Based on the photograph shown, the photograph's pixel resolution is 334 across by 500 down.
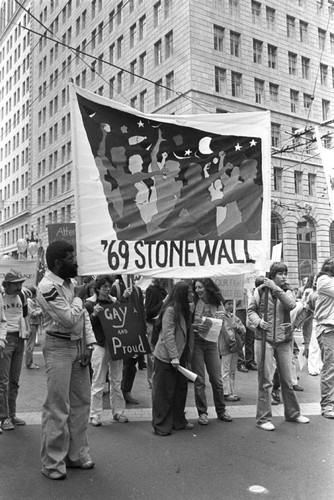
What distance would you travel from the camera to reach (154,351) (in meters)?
5.52

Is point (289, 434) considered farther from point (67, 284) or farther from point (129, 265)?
point (67, 284)

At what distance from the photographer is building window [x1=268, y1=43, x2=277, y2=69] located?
4068 centimetres

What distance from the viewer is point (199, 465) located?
4309 millimetres

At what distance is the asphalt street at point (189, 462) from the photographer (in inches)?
147

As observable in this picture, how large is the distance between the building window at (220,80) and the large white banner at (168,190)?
33.6 m

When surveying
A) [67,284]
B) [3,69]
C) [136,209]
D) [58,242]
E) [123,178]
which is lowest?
[67,284]

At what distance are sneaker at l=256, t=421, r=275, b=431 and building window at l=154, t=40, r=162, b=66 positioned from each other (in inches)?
1466

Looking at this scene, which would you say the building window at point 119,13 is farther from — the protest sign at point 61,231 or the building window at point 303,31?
the protest sign at point 61,231

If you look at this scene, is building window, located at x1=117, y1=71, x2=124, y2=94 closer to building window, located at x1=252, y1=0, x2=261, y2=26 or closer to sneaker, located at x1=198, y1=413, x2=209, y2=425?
building window, located at x1=252, y1=0, x2=261, y2=26

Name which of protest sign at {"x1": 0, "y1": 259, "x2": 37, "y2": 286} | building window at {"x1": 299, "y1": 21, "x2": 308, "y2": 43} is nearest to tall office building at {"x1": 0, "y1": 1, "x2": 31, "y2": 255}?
building window at {"x1": 299, "y1": 21, "x2": 308, "y2": 43}

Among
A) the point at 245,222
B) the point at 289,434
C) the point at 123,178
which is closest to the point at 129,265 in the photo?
the point at 123,178

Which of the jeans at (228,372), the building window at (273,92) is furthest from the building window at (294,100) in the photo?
the jeans at (228,372)

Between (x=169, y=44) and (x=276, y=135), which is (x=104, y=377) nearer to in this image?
(x=169, y=44)

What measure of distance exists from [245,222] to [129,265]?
139 cm
